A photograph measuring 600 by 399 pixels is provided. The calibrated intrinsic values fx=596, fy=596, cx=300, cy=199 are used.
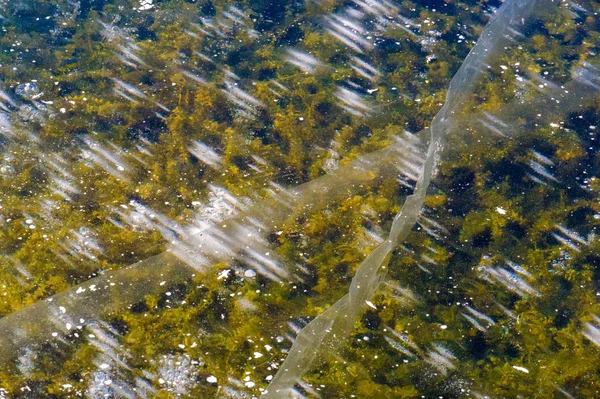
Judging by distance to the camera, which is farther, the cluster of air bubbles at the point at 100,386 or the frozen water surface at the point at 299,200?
the frozen water surface at the point at 299,200

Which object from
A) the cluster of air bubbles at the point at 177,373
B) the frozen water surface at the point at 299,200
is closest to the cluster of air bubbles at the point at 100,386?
the frozen water surface at the point at 299,200

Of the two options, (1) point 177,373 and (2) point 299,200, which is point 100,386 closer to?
(1) point 177,373

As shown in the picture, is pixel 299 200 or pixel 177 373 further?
pixel 299 200

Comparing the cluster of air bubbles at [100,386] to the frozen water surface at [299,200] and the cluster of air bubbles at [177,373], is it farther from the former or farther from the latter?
the cluster of air bubbles at [177,373]

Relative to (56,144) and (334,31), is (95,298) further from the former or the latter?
(334,31)

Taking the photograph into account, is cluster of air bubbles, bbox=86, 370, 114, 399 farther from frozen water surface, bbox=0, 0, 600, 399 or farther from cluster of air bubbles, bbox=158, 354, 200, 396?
cluster of air bubbles, bbox=158, 354, 200, 396

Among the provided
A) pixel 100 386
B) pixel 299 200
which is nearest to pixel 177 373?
pixel 100 386

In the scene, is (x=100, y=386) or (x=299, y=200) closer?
(x=100, y=386)

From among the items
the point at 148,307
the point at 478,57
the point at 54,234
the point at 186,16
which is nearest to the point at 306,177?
the point at 148,307

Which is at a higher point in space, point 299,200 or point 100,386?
point 299,200
